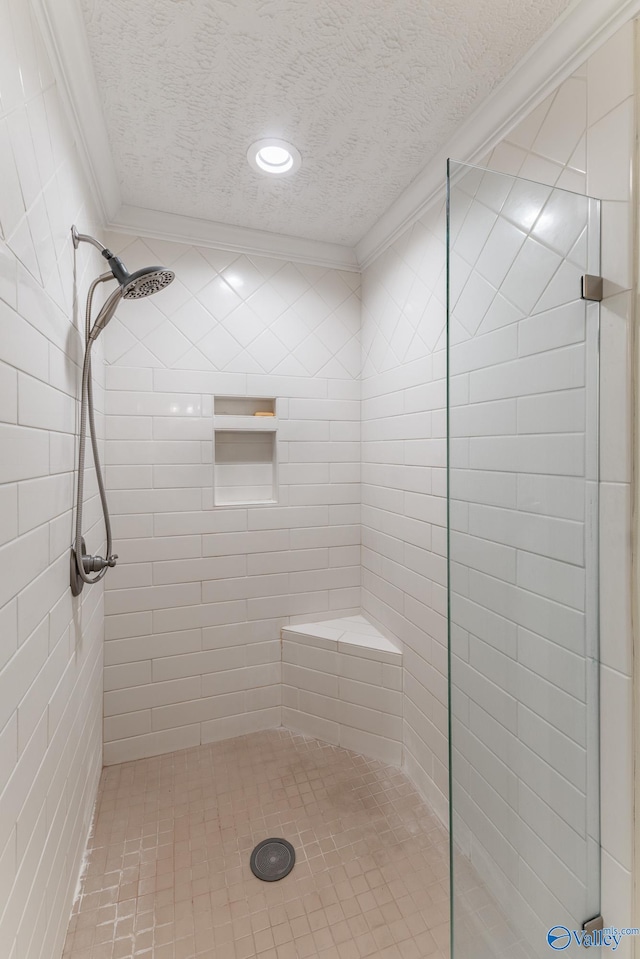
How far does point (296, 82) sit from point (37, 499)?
130 cm

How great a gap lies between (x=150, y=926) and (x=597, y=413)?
1.75 meters

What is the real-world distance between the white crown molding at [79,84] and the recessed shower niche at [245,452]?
910 millimetres

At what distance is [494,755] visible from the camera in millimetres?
910

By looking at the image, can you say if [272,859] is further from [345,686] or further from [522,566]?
[522,566]

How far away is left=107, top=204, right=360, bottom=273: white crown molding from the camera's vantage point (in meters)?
1.80

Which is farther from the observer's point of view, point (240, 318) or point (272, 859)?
point (240, 318)

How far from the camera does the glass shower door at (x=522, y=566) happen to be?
87 centimetres

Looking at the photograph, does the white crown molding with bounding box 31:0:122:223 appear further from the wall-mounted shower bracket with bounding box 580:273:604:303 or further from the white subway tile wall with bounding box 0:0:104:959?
the wall-mounted shower bracket with bounding box 580:273:604:303

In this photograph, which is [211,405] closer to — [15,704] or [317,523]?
[317,523]

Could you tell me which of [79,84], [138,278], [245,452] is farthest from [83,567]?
[79,84]

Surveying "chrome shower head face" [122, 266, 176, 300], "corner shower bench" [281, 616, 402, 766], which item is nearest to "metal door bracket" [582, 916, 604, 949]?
"corner shower bench" [281, 616, 402, 766]

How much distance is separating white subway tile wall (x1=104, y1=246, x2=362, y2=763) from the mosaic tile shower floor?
0.27m
